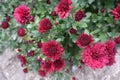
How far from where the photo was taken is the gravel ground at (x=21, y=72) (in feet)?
6.59

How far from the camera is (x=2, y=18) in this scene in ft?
7.41

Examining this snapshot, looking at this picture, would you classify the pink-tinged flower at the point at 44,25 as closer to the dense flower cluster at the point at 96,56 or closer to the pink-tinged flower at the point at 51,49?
the pink-tinged flower at the point at 51,49

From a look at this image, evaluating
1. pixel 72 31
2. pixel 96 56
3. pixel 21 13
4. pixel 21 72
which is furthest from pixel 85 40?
pixel 21 72

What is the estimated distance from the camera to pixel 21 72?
2.52 metres

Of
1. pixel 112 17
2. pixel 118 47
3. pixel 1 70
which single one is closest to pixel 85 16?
pixel 112 17

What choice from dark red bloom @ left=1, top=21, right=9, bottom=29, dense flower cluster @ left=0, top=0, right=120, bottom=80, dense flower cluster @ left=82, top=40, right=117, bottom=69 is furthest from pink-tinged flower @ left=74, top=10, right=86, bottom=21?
dark red bloom @ left=1, top=21, right=9, bottom=29

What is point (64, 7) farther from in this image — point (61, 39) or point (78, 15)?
point (61, 39)

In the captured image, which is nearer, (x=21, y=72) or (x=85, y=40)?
(x=85, y=40)

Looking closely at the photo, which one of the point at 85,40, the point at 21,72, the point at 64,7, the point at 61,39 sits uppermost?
the point at 64,7

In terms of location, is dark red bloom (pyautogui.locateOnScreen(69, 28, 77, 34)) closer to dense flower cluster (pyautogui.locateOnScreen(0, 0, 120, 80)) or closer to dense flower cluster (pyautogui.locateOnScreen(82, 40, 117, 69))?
dense flower cluster (pyautogui.locateOnScreen(0, 0, 120, 80))

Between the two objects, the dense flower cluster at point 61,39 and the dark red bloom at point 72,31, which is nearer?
the dense flower cluster at point 61,39

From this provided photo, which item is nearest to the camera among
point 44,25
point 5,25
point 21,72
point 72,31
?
point 44,25

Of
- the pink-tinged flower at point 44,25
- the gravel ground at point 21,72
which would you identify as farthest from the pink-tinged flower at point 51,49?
the gravel ground at point 21,72

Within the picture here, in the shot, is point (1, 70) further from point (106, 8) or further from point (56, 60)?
point (106, 8)
